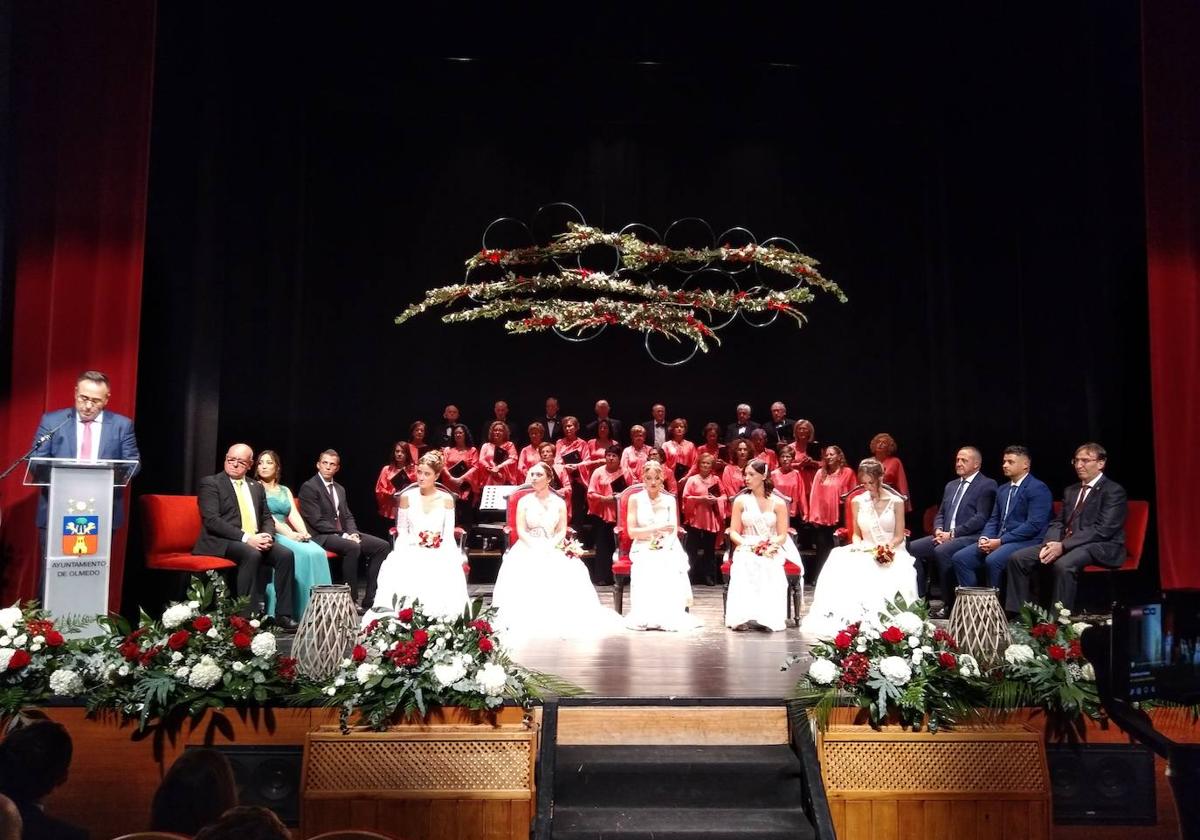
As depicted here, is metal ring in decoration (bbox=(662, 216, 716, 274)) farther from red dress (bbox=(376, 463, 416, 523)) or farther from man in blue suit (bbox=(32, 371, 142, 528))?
man in blue suit (bbox=(32, 371, 142, 528))

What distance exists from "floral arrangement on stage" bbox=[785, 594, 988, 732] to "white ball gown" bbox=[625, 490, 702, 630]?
236cm

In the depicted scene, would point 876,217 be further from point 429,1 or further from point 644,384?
point 429,1

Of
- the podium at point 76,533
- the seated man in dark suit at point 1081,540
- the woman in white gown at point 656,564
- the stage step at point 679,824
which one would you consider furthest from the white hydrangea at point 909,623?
the podium at point 76,533

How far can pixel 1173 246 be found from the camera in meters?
6.20

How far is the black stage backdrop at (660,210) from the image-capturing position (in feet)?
22.0

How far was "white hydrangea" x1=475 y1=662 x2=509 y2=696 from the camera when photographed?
357 cm

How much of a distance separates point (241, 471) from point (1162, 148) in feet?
19.6

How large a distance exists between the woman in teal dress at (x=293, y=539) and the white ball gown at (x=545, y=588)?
45.8 inches

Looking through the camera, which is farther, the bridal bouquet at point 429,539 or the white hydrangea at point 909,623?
the bridal bouquet at point 429,539

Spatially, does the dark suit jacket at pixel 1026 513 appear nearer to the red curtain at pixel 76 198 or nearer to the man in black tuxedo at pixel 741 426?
the man in black tuxedo at pixel 741 426

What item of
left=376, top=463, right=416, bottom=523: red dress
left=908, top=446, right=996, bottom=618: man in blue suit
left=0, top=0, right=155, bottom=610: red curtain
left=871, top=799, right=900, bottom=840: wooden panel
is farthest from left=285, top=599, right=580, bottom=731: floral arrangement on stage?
left=376, top=463, right=416, bottom=523: red dress

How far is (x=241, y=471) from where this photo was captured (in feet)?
20.6

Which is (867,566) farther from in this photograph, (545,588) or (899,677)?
(899,677)

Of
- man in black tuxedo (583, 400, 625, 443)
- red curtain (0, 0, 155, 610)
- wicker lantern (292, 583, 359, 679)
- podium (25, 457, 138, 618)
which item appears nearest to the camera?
wicker lantern (292, 583, 359, 679)
